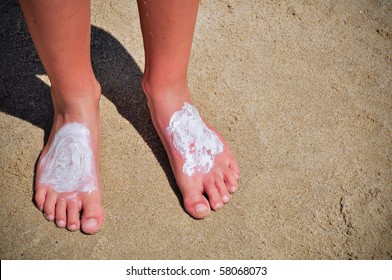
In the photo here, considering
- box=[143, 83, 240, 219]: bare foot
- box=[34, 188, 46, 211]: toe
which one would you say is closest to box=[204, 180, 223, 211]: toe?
box=[143, 83, 240, 219]: bare foot

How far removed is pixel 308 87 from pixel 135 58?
0.76 meters

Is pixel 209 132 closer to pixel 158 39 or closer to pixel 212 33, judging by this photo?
pixel 158 39

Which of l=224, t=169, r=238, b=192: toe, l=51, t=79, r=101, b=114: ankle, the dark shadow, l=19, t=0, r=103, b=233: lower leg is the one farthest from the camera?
the dark shadow

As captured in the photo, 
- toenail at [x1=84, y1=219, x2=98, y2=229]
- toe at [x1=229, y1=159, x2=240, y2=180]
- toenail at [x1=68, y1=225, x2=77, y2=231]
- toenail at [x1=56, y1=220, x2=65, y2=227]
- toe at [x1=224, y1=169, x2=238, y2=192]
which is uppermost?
toe at [x1=229, y1=159, x2=240, y2=180]

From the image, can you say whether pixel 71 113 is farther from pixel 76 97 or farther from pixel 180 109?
pixel 180 109

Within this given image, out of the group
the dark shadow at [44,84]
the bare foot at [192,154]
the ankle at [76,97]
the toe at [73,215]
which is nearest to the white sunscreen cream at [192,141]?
the bare foot at [192,154]

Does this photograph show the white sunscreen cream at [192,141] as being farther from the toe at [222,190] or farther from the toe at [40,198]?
the toe at [40,198]

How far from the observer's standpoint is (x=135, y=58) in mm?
1768

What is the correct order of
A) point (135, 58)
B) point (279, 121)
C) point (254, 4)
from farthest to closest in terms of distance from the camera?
point (254, 4) → point (135, 58) → point (279, 121)

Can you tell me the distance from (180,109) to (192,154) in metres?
0.17

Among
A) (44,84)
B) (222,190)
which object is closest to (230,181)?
(222,190)

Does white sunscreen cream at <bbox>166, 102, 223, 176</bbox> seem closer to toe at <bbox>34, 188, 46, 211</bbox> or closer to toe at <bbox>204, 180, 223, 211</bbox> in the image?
toe at <bbox>204, 180, 223, 211</bbox>

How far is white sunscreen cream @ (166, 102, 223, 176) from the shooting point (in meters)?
1.42

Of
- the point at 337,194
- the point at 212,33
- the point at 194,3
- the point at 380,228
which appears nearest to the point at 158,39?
the point at 194,3
